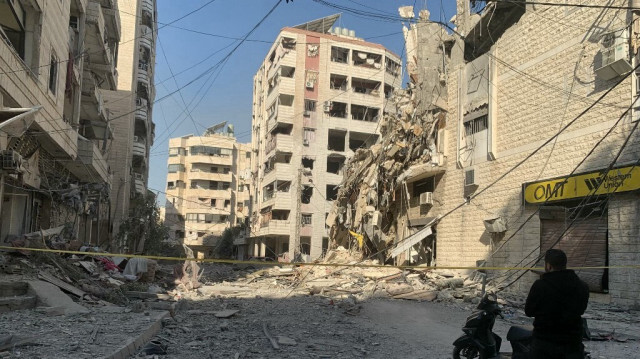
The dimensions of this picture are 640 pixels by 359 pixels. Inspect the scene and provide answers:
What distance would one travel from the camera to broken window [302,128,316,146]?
4853 cm

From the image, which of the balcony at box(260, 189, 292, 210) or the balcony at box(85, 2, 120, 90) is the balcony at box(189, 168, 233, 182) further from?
the balcony at box(85, 2, 120, 90)

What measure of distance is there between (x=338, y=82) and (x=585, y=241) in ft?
131

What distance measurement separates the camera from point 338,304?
13.4 metres

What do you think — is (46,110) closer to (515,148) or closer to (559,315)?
(515,148)

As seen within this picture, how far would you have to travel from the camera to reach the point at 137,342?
22.7 ft

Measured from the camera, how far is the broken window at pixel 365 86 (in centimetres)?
5059

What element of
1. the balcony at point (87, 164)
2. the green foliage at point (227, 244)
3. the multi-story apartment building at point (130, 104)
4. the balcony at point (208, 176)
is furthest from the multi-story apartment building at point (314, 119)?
the balcony at point (87, 164)

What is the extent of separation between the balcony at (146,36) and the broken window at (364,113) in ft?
66.7

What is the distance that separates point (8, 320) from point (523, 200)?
44.5 feet

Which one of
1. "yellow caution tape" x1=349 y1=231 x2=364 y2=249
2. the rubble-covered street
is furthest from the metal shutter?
"yellow caution tape" x1=349 y1=231 x2=364 y2=249

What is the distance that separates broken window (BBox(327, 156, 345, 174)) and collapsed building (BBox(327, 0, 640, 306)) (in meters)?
24.0

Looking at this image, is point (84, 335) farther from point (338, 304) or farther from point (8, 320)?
point (338, 304)

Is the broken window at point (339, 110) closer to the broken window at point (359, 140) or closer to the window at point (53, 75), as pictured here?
the broken window at point (359, 140)

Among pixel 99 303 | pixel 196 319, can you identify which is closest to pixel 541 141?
pixel 196 319
